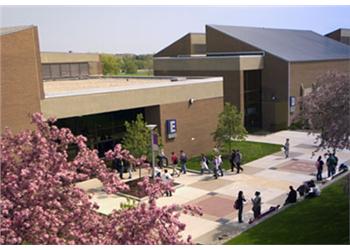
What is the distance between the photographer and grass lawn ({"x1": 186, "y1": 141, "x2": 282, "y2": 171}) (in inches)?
950

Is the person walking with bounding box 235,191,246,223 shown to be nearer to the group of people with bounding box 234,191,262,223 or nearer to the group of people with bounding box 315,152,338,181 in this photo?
the group of people with bounding box 234,191,262,223

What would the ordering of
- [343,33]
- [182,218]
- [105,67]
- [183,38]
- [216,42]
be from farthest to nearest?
[105,67] < [343,33] < [183,38] < [216,42] < [182,218]

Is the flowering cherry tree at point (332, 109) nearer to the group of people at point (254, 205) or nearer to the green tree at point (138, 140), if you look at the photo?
the group of people at point (254, 205)

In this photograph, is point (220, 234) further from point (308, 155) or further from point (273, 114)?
point (273, 114)

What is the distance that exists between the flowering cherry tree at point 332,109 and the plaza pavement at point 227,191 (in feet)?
13.3

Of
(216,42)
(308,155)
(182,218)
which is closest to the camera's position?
(182,218)

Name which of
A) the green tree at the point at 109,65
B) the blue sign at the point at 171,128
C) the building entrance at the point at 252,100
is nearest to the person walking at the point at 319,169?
the blue sign at the point at 171,128

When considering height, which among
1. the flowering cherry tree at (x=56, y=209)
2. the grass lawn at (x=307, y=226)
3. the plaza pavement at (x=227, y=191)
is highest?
the flowering cherry tree at (x=56, y=209)

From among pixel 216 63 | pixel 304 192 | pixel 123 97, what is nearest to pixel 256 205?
pixel 304 192

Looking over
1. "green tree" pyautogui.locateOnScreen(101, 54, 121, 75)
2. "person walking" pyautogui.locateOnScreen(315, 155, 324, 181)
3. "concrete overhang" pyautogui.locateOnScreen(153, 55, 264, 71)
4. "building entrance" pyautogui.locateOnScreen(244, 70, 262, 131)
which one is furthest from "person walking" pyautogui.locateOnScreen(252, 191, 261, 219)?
"green tree" pyautogui.locateOnScreen(101, 54, 121, 75)

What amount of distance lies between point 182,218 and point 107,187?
30.1 ft

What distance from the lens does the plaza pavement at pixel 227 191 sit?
49.2 feet

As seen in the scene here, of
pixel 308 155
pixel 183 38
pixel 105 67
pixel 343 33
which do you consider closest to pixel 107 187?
pixel 308 155

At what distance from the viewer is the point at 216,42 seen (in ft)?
130
